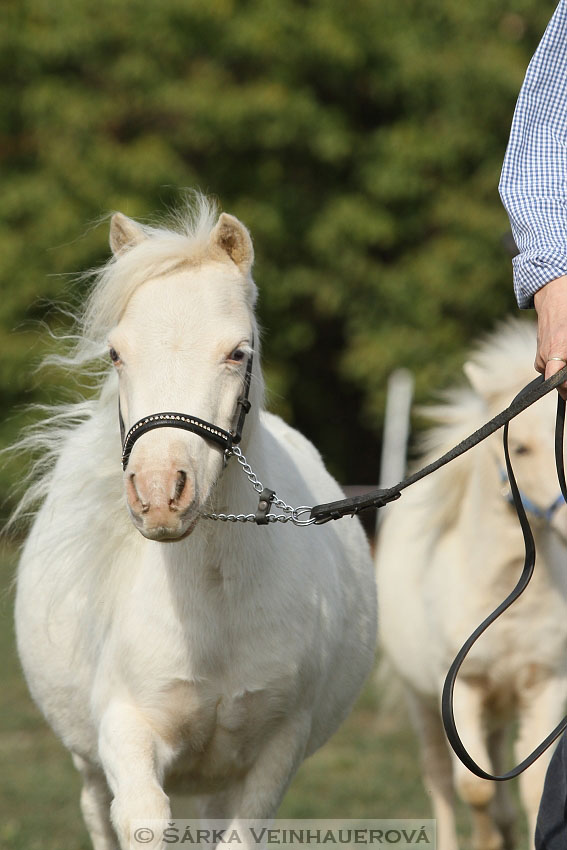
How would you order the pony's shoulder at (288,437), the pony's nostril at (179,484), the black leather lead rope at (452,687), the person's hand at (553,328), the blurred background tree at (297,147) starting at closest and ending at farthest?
the person's hand at (553,328) < the pony's nostril at (179,484) < the black leather lead rope at (452,687) < the pony's shoulder at (288,437) < the blurred background tree at (297,147)

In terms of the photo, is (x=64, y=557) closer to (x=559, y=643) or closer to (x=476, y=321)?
(x=559, y=643)

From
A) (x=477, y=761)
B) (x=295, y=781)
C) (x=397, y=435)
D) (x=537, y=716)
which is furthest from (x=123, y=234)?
(x=397, y=435)

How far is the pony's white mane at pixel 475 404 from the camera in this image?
5.06 m

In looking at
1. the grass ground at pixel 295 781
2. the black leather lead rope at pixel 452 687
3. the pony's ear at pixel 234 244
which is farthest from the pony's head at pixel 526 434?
the pony's ear at pixel 234 244

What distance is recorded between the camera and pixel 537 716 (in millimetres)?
4734

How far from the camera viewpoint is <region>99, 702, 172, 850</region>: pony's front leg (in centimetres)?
267

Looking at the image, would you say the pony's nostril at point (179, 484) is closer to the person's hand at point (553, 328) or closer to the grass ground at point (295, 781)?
the person's hand at point (553, 328)

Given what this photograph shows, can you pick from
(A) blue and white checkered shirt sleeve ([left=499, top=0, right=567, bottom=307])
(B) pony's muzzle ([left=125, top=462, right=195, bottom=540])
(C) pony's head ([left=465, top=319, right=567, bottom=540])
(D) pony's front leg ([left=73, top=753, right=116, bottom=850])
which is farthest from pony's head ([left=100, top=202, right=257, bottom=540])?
(C) pony's head ([left=465, top=319, right=567, bottom=540])

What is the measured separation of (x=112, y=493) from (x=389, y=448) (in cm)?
813

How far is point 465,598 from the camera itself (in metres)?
4.95

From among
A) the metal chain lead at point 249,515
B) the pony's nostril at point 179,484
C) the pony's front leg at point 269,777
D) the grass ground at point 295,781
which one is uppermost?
the pony's nostril at point 179,484

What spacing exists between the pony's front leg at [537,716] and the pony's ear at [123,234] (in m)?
2.68

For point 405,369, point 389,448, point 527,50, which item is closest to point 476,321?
point 405,369

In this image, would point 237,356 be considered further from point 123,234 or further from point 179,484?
point 123,234
